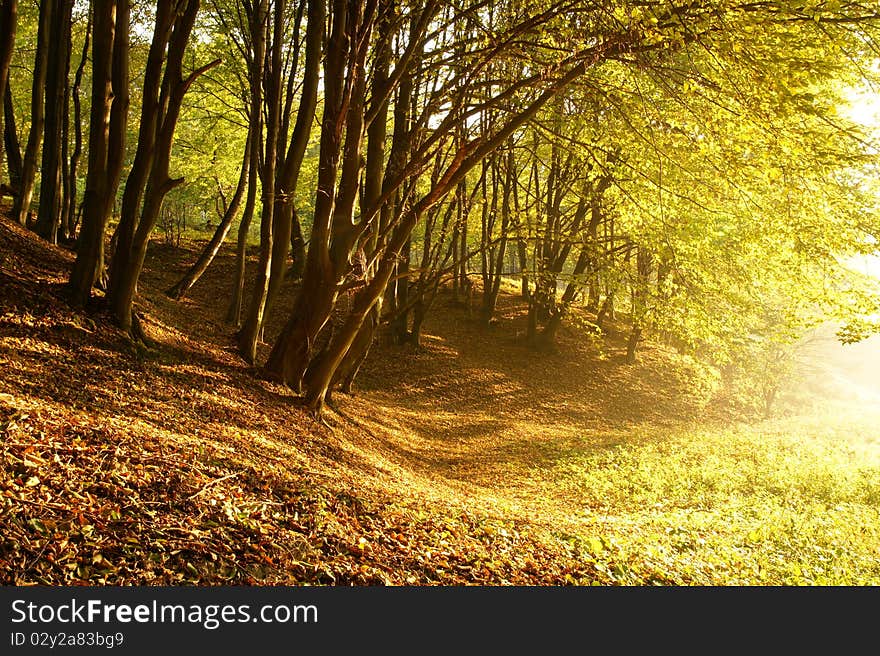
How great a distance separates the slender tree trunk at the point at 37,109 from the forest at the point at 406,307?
57mm

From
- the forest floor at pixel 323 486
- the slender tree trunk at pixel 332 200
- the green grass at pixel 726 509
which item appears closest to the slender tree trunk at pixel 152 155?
the forest floor at pixel 323 486

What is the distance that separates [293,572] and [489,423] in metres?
11.5

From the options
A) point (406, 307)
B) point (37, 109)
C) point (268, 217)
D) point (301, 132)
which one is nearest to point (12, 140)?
point (37, 109)

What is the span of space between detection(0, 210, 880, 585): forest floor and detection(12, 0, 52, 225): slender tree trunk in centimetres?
130

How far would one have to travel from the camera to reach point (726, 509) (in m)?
8.45

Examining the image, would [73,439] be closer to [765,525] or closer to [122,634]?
[122,634]

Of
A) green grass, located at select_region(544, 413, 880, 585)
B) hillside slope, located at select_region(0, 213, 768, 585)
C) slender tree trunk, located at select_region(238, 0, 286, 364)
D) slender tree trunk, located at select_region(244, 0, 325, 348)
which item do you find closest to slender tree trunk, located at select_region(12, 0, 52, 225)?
hillside slope, located at select_region(0, 213, 768, 585)

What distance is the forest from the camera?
430cm

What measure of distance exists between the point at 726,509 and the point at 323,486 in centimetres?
594

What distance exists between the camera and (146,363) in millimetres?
7223

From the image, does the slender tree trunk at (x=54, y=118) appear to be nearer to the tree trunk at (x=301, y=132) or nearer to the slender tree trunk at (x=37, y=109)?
the slender tree trunk at (x=37, y=109)

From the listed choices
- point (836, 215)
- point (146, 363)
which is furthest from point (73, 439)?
point (836, 215)

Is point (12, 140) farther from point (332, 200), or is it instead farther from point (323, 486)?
point (323, 486)

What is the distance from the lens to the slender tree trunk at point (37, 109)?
9.89 m
